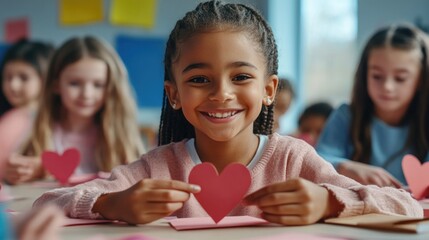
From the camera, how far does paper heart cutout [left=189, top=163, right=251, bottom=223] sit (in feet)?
3.02

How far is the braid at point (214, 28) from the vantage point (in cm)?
110

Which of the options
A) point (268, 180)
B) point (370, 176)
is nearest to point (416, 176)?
point (370, 176)

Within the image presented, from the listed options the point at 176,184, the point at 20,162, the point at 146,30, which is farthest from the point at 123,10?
the point at 176,184

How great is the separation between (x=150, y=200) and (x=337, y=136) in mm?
1174

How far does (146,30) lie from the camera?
4191mm

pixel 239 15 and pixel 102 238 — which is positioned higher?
→ pixel 239 15

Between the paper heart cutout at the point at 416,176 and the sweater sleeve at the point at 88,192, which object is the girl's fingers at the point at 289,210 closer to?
the sweater sleeve at the point at 88,192

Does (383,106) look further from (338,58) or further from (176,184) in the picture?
(338,58)

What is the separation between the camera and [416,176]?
1.28 m

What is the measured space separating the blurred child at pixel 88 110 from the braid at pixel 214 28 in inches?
33.9

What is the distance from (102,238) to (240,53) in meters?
0.39

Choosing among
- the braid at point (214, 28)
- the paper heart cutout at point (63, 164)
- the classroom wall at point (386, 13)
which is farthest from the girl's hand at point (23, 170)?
the classroom wall at point (386, 13)

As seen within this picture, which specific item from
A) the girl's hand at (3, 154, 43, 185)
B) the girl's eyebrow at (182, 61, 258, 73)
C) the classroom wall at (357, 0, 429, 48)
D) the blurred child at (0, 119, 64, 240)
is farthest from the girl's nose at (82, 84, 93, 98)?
the blurred child at (0, 119, 64, 240)

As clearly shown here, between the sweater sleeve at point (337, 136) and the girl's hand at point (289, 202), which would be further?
the sweater sleeve at point (337, 136)
